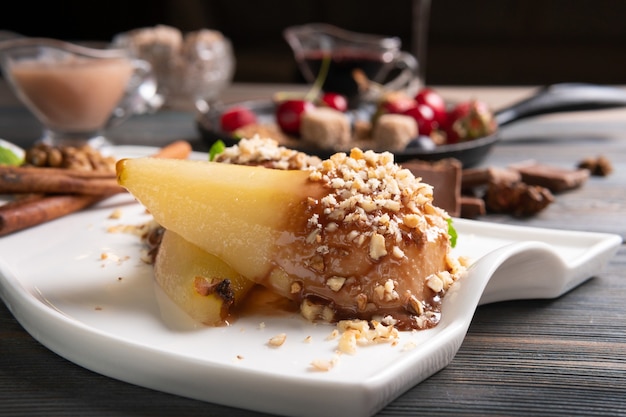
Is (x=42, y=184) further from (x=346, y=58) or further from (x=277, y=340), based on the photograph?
(x=346, y=58)

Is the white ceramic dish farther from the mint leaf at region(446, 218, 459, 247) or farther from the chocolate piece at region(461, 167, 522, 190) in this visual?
the chocolate piece at region(461, 167, 522, 190)

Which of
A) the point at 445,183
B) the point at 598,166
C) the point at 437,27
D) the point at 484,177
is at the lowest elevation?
the point at 437,27

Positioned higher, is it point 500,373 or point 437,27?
point 500,373

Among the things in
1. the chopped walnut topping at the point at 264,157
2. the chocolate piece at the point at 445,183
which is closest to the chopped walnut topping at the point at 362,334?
the chopped walnut topping at the point at 264,157

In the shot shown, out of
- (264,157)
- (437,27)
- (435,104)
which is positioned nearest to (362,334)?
(264,157)

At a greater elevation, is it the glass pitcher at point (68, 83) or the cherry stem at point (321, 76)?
the glass pitcher at point (68, 83)

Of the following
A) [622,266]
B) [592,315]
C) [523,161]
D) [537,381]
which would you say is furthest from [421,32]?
[537,381]

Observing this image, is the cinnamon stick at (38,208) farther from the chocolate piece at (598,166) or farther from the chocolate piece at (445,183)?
the chocolate piece at (598,166)
